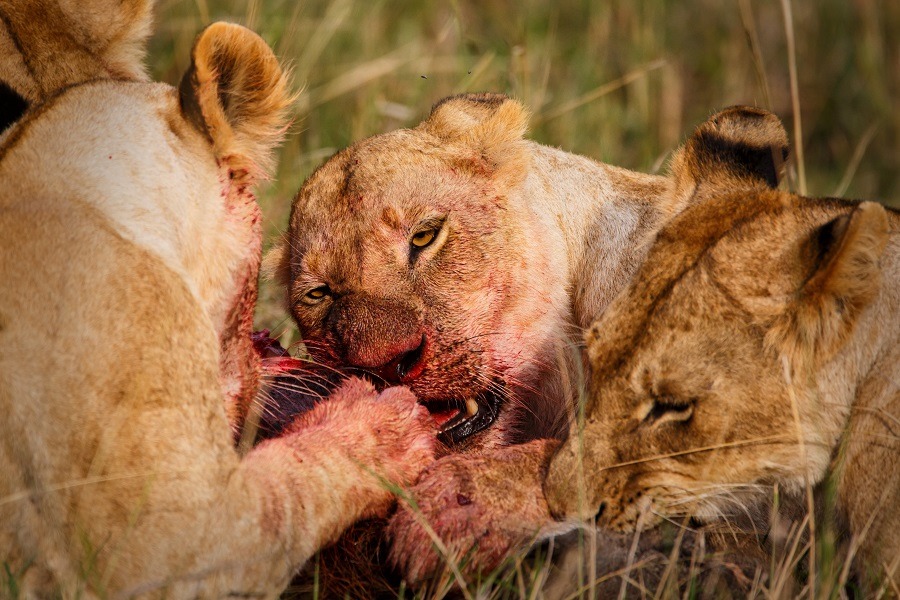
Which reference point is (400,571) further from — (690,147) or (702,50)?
(702,50)

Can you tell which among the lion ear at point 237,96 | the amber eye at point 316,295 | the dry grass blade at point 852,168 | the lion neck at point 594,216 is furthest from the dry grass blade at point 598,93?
the lion ear at point 237,96

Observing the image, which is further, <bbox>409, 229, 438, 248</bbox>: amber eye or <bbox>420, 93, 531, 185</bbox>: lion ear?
<bbox>420, 93, 531, 185</bbox>: lion ear

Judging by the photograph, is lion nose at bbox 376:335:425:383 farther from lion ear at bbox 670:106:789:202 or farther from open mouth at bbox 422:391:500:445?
lion ear at bbox 670:106:789:202

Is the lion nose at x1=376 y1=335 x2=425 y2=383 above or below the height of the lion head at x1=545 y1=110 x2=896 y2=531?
below

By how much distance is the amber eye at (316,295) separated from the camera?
13.5 ft

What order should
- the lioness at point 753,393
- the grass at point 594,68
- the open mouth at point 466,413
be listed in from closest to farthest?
the lioness at point 753,393, the open mouth at point 466,413, the grass at point 594,68

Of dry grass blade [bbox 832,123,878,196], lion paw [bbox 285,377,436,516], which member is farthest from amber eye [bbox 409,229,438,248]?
dry grass blade [bbox 832,123,878,196]

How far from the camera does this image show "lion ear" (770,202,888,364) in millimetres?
2852

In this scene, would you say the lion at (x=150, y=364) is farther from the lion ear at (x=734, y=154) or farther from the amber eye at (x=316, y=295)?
the lion ear at (x=734, y=154)

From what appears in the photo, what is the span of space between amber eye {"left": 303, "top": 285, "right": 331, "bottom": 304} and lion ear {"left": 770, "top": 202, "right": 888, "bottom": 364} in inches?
66.5

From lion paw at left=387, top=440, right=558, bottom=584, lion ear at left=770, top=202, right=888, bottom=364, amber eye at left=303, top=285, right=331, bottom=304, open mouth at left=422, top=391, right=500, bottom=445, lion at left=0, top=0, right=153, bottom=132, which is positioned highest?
lion at left=0, top=0, right=153, bottom=132

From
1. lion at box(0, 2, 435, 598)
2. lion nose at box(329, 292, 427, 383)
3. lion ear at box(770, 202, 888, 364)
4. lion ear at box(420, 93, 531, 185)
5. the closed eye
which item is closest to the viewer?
lion at box(0, 2, 435, 598)

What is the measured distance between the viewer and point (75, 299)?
8.66ft

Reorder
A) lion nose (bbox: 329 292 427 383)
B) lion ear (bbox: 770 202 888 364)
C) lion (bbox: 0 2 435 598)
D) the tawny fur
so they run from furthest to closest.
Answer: the tawny fur → lion nose (bbox: 329 292 427 383) → lion ear (bbox: 770 202 888 364) → lion (bbox: 0 2 435 598)
